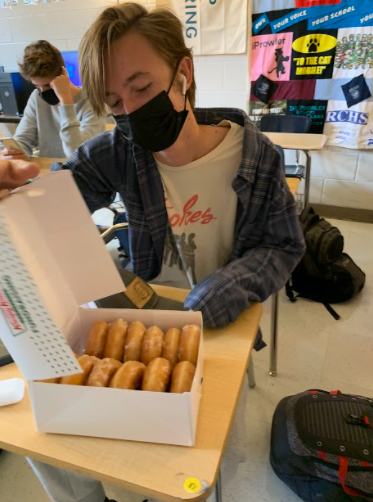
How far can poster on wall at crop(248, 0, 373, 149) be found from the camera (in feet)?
8.91

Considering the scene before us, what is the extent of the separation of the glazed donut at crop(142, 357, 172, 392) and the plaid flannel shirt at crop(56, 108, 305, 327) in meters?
0.18

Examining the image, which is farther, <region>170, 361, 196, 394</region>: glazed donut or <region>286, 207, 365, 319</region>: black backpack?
<region>286, 207, 365, 319</region>: black backpack

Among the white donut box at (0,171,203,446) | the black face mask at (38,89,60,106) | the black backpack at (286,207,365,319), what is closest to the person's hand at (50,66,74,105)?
the black face mask at (38,89,60,106)

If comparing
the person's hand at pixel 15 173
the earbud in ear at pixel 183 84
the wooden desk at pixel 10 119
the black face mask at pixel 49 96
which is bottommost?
the wooden desk at pixel 10 119

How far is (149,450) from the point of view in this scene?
0.55 m

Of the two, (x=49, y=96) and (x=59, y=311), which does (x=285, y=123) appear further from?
(x=59, y=311)

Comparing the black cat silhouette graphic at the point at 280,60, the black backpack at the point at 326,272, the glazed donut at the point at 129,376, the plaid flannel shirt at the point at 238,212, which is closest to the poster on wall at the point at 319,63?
the black cat silhouette graphic at the point at 280,60

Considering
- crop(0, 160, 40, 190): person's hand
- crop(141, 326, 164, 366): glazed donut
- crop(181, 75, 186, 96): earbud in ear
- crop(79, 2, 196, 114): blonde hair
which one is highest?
crop(79, 2, 196, 114): blonde hair

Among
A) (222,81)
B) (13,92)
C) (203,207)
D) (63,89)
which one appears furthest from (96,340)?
(13,92)

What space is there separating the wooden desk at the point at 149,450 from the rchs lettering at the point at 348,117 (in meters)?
2.81

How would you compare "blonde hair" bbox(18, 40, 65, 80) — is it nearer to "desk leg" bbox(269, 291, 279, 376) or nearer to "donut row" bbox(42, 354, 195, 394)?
"desk leg" bbox(269, 291, 279, 376)

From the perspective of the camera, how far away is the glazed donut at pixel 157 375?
1.81 ft

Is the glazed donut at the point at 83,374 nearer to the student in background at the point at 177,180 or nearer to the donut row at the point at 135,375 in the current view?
the donut row at the point at 135,375

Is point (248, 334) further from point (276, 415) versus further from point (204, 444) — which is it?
point (276, 415)
